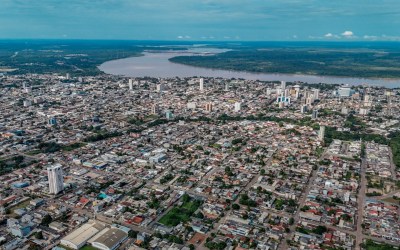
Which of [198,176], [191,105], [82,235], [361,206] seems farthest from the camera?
[191,105]

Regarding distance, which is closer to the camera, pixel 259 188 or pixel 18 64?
pixel 259 188

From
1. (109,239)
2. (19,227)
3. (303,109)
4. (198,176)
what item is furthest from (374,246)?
(303,109)

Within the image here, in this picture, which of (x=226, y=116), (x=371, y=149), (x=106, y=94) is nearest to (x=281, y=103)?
(x=226, y=116)

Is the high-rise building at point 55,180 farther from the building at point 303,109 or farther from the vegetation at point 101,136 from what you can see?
the building at point 303,109

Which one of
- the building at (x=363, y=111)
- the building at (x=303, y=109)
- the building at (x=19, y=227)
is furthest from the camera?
the building at (x=303, y=109)

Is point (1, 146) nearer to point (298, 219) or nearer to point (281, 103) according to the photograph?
point (298, 219)

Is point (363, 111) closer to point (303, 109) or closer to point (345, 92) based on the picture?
point (303, 109)

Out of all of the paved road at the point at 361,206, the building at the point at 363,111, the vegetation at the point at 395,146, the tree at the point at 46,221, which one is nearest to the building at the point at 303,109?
the building at the point at 363,111
